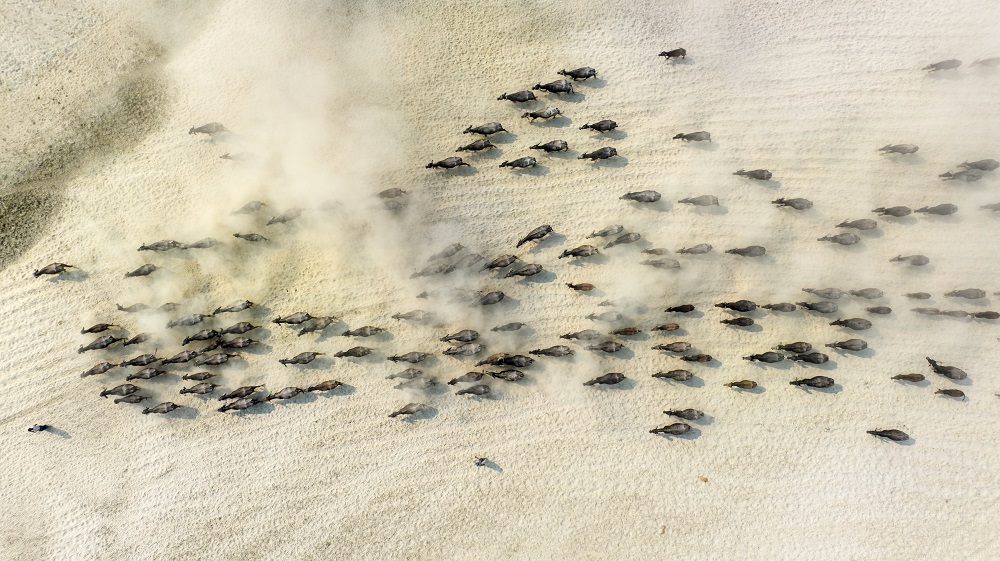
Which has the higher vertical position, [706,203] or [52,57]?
[52,57]

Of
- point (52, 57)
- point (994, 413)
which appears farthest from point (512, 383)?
point (52, 57)

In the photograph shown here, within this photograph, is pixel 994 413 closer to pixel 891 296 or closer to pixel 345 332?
pixel 891 296

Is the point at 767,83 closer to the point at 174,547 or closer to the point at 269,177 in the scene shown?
the point at 269,177

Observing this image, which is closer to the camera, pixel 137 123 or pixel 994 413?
pixel 994 413

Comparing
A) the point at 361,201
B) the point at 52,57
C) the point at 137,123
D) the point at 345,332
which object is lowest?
the point at 345,332

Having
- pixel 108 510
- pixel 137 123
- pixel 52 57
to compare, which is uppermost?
pixel 52 57

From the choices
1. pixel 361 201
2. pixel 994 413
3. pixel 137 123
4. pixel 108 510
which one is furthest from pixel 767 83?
pixel 108 510
